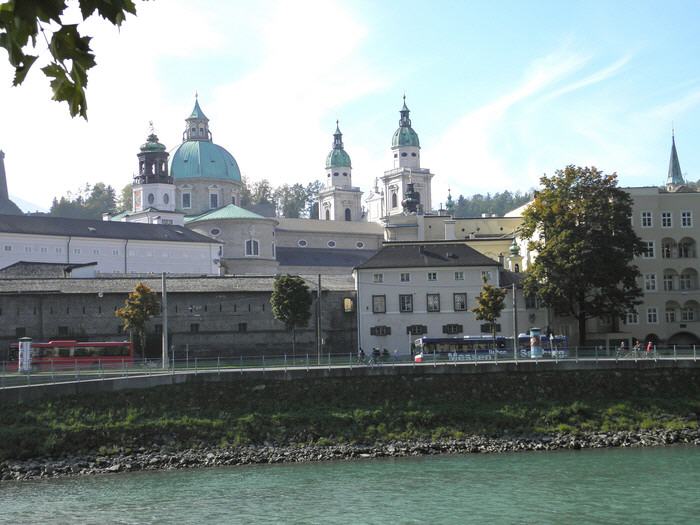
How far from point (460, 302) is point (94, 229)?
44.4 m

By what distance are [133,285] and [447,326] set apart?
18.6 metres

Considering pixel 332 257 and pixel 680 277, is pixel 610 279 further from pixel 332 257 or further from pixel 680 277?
pixel 332 257

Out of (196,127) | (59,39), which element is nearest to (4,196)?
(196,127)

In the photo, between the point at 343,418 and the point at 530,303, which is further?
the point at 530,303

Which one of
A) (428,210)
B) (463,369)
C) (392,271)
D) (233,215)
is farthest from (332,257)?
(463,369)

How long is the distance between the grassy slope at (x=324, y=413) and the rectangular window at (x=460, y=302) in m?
18.2

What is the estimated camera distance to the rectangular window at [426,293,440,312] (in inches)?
2527

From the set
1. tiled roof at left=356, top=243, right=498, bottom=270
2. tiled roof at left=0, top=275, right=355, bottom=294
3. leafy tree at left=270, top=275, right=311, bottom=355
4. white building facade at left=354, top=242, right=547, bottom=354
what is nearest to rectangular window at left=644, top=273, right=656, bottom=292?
white building facade at left=354, top=242, right=547, bottom=354

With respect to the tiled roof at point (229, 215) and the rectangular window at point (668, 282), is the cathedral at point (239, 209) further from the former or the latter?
the rectangular window at point (668, 282)

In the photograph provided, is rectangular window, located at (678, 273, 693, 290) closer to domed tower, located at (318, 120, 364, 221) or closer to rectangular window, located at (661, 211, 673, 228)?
rectangular window, located at (661, 211, 673, 228)

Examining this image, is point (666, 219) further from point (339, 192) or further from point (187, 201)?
point (339, 192)

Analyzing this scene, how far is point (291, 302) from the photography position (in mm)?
59625

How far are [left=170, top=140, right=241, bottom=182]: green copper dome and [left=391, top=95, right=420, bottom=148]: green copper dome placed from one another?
89.2 feet

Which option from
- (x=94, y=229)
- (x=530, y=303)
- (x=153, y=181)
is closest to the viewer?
(x=530, y=303)
